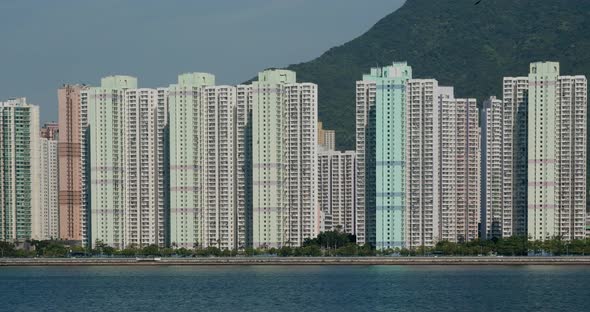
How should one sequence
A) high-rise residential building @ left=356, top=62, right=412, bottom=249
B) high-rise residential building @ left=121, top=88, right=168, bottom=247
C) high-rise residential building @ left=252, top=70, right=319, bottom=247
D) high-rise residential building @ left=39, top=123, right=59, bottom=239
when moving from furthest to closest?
high-rise residential building @ left=39, top=123, right=59, bottom=239
high-rise residential building @ left=121, top=88, right=168, bottom=247
high-rise residential building @ left=252, top=70, right=319, bottom=247
high-rise residential building @ left=356, top=62, right=412, bottom=249

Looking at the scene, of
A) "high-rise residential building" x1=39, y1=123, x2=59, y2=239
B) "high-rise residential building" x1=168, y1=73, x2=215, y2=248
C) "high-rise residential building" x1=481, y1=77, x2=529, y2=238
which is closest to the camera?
"high-rise residential building" x1=481, y1=77, x2=529, y2=238

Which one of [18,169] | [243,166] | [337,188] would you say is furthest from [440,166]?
[18,169]

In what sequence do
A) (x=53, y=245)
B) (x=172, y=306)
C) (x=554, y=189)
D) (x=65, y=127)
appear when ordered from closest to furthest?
1. (x=172, y=306)
2. (x=554, y=189)
3. (x=53, y=245)
4. (x=65, y=127)

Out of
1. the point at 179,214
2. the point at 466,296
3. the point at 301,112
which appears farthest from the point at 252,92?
the point at 466,296

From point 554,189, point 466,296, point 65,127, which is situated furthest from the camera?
point 65,127

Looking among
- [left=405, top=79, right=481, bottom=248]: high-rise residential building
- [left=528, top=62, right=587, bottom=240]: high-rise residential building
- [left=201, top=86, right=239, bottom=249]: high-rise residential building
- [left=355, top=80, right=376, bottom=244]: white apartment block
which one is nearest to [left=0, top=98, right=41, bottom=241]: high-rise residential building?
[left=201, top=86, right=239, bottom=249]: high-rise residential building

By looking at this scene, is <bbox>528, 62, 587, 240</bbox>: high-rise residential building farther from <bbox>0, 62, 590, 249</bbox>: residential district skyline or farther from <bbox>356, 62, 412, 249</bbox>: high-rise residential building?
<bbox>356, 62, 412, 249</bbox>: high-rise residential building

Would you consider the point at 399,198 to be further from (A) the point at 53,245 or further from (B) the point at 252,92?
(A) the point at 53,245
